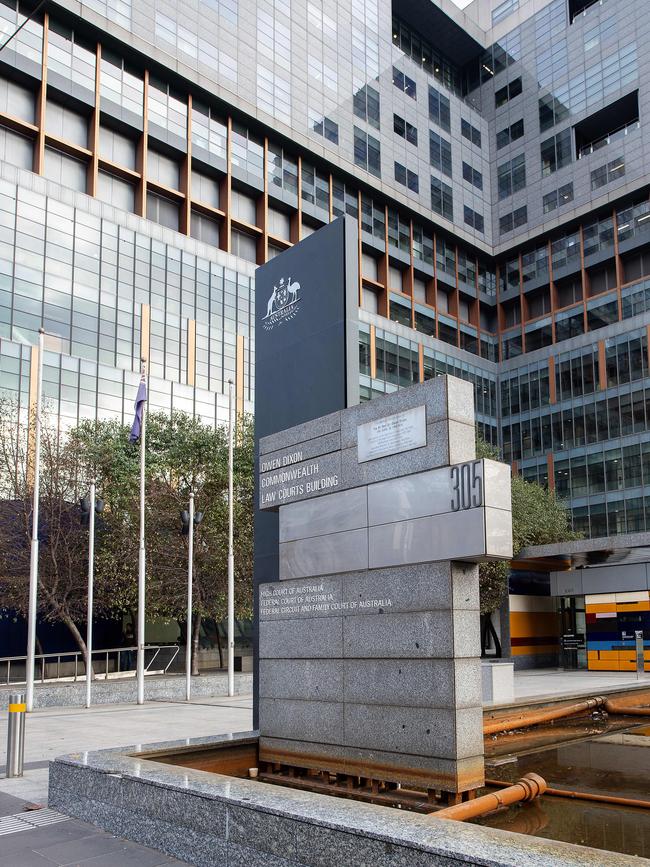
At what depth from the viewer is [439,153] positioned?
271 feet

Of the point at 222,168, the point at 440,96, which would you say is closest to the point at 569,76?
the point at 440,96

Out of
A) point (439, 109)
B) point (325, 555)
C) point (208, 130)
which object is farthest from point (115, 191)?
point (325, 555)

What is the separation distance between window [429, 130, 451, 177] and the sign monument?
2967 inches

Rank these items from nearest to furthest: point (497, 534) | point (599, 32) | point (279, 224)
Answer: point (497, 534), point (279, 224), point (599, 32)

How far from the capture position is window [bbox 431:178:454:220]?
81.1m

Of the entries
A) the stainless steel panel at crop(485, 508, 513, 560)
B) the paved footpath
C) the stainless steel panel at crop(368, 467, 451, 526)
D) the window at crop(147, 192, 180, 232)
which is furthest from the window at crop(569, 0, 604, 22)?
the stainless steel panel at crop(485, 508, 513, 560)

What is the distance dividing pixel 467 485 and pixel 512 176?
83459 millimetres

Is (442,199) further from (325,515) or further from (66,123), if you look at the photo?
(325,515)

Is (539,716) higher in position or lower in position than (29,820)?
higher

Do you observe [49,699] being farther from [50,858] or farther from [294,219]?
[294,219]

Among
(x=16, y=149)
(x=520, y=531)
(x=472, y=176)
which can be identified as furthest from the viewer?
(x=472, y=176)

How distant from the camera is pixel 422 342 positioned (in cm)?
7669

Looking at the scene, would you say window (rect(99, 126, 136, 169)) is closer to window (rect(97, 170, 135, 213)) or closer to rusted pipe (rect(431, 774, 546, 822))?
window (rect(97, 170, 135, 213))

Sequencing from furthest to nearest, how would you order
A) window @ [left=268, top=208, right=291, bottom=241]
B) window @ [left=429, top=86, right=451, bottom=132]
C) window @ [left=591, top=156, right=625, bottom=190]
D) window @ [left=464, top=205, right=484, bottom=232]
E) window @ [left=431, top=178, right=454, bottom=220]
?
window @ [left=464, top=205, right=484, bottom=232], window @ [left=429, top=86, right=451, bottom=132], window @ [left=431, top=178, right=454, bottom=220], window @ [left=591, top=156, right=625, bottom=190], window @ [left=268, top=208, right=291, bottom=241]
